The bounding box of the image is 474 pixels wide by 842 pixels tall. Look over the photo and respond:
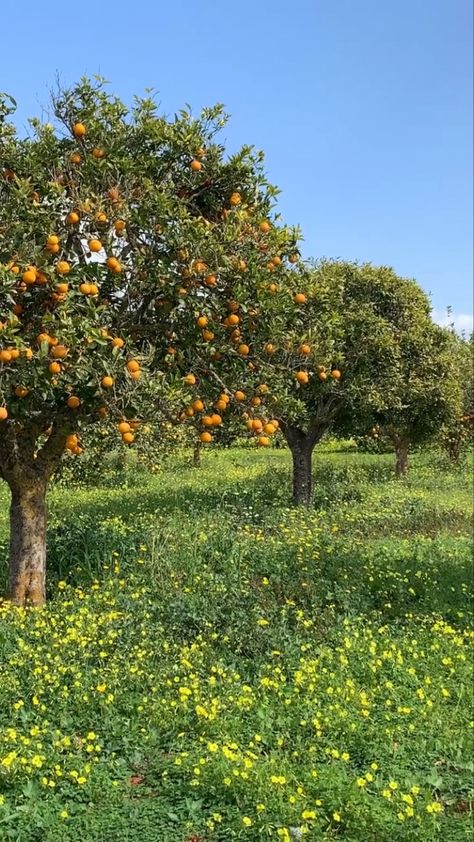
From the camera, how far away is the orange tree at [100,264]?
5.61 metres

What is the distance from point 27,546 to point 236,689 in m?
3.02

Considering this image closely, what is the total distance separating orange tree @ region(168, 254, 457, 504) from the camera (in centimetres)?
682

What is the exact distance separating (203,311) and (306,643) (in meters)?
3.52

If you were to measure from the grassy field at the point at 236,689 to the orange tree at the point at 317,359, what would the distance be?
2045mm

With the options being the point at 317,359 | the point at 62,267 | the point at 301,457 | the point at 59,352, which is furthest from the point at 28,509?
the point at 301,457

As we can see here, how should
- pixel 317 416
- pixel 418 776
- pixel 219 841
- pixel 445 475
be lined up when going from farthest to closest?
1. pixel 445 475
2. pixel 317 416
3. pixel 418 776
4. pixel 219 841

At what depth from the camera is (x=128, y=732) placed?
17.1 ft

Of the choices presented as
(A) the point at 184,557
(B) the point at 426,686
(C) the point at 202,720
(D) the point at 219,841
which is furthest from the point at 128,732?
(A) the point at 184,557

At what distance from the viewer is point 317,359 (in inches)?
307

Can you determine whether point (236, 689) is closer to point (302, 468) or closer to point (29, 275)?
point (29, 275)

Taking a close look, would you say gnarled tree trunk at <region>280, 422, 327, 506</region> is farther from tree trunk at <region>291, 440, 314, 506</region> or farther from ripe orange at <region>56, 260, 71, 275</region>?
ripe orange at <region>56, 260, 71, 275</region>

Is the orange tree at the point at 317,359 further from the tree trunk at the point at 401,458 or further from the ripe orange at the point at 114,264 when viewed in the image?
the ripe orange at the point at 114,264

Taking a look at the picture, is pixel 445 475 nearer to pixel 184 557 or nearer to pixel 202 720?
pixel 184 557

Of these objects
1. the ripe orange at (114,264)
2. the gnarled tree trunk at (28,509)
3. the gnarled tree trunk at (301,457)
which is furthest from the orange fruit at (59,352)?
the gnarled tree trunk at (301,457)
